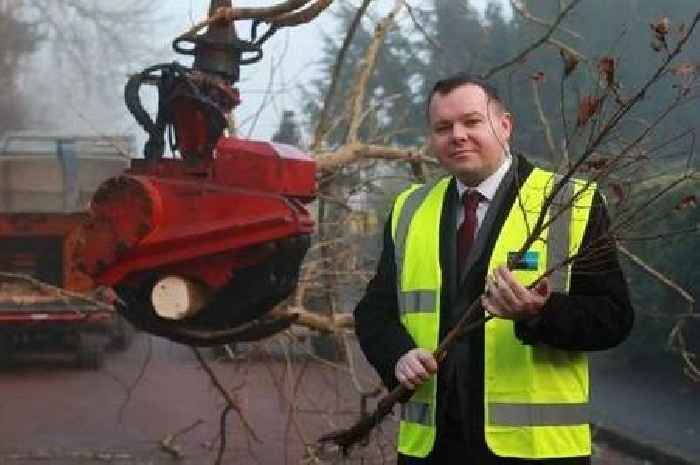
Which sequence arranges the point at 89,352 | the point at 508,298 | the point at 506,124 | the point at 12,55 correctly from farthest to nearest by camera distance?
1. the point at 12,55
2. the point at 89,352
3. the point at 506,124
4. the point at 508,298

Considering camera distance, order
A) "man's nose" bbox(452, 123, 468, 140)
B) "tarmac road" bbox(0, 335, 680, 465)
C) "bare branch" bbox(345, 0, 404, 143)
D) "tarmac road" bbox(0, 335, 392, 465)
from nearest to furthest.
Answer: "man's nose" bbox(452, 123, 468, 140), "bare branch" bbox(345, 0, 404, 143), "tarmac road" bbox(0, 335, 680, 465), "tarmac road" bbox(0, 335, 392, 465)

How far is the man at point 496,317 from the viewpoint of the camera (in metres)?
2.84

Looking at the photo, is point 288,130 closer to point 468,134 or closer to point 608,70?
point 468,134

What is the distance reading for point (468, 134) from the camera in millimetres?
2939

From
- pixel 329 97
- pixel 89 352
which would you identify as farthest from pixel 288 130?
pixel 89 352

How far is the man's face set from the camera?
295 cm

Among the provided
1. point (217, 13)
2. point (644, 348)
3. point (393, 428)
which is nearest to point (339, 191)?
point (393, 428)

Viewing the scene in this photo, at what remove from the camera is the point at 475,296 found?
292 cm

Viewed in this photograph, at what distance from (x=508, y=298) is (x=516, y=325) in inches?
7.8

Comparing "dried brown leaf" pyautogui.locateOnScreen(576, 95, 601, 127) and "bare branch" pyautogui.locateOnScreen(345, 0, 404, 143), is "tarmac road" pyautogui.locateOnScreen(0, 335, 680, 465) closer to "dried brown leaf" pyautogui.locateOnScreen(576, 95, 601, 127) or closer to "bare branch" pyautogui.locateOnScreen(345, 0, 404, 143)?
"bare branch" pyautogui.locateOnScreen(345, 0, 404, 143)

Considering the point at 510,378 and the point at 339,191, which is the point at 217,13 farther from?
the point at 339,191

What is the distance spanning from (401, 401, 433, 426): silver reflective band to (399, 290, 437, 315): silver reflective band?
229 millimetres

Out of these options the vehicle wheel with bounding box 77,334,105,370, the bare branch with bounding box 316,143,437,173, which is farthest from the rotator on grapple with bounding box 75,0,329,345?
the vehicle wheel with bounding box 77,334,105,370

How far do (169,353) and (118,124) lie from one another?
6.99 m
